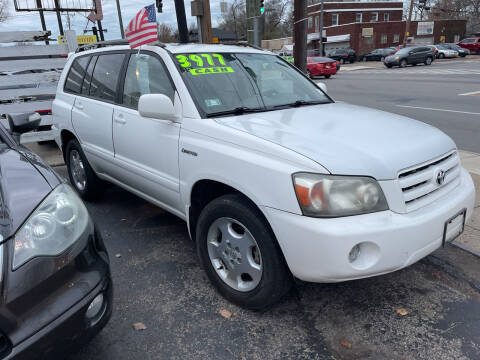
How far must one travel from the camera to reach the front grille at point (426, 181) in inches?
91.5

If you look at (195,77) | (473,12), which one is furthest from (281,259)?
(473,12)

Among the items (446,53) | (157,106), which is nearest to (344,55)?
(446,53)

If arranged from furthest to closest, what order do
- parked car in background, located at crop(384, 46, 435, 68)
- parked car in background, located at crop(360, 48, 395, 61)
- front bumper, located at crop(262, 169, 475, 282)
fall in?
parked car in background, located at crop(360, 48, 395, 61) → parked car in background, located at crop(384, 46, 435, 68) → front bumper, located at crop(262, 169, 475, 282)

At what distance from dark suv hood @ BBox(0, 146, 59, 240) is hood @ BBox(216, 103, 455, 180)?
1.19 meters

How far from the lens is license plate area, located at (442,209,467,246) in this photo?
2475 millimetres

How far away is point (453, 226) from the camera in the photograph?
2551 millimetres

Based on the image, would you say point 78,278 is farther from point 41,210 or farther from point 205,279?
point 205,279

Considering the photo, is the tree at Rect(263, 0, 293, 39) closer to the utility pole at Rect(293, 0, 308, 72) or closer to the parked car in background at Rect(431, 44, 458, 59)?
the parked car in background at Rect(431, 44, 458, 59)

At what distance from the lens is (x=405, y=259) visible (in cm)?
227

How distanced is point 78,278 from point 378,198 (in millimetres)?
1601

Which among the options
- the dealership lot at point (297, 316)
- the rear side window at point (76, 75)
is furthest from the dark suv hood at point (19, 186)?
the rear side window at point (76, 75)

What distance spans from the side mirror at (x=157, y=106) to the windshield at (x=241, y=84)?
22 cm

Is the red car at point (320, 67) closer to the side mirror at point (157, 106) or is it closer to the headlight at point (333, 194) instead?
the side mirror at point (157, 106)

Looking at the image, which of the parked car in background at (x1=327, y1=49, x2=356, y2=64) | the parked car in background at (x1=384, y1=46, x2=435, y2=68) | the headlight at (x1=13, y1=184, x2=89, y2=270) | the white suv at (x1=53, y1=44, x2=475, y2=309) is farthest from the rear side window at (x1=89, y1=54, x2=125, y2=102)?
the parked car in background at (x1=327, y1=49, x2=356, y2=64)
